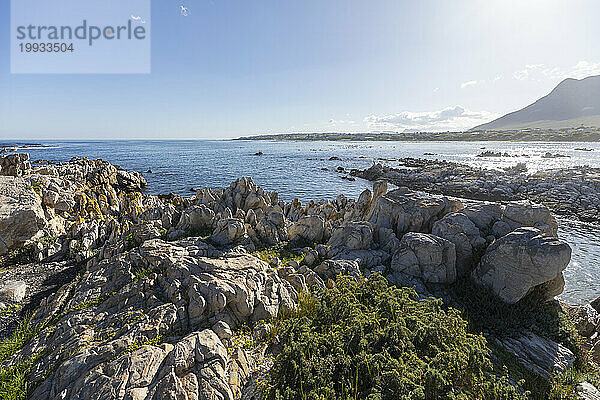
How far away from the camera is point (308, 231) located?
20.1 m

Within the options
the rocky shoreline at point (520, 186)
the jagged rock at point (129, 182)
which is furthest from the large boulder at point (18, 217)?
the rocky shoreline at point (520, 186)

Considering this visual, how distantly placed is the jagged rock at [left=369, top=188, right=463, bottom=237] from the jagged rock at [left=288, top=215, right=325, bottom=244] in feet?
12.9

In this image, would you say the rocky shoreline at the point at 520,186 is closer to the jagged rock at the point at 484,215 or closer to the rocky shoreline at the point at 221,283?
the jagged rock at the point at 484,215

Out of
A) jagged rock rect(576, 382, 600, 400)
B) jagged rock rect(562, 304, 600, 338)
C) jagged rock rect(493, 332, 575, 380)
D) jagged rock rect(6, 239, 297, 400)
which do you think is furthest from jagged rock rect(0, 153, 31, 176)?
jagged rock rect(562, 304, 600, 338)

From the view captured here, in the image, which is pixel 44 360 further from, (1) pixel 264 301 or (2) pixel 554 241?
(2) pixel 554 241

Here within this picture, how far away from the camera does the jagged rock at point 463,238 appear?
15867 millimetres

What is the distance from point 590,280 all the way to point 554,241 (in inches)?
448

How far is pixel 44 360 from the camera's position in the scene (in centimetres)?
917

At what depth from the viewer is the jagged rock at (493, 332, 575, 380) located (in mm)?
10664

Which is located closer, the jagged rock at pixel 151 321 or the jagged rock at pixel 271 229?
the jagged rock at pixel 151 321

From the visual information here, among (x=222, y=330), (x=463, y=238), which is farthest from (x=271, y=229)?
(x=463, y=238)

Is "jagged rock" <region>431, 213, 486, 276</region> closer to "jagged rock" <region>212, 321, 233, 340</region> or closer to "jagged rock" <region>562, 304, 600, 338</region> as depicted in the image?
"jagged rock" <region>562, 304, 600, 338</region>

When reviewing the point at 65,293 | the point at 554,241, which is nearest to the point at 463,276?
the point at 554,241

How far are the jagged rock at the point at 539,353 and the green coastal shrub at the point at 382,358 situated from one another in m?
2.27
